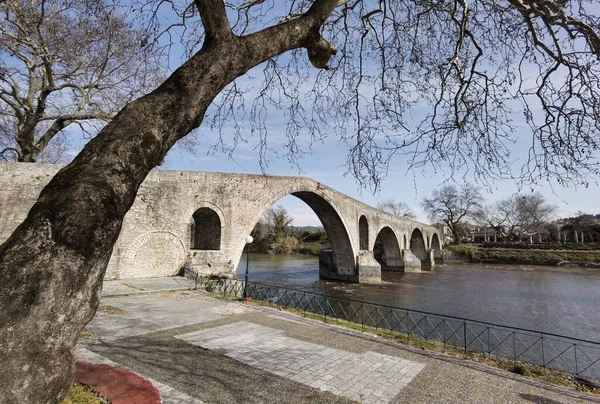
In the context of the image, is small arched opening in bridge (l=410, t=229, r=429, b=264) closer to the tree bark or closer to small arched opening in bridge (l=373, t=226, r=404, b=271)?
small arched opening in bridge (l=373, t=226, r=404, b=271)

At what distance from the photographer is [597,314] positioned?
17578 millimetres

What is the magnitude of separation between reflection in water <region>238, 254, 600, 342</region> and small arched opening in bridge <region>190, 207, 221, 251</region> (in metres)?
7.69

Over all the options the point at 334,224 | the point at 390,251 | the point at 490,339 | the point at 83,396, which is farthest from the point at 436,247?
the point at 83,396

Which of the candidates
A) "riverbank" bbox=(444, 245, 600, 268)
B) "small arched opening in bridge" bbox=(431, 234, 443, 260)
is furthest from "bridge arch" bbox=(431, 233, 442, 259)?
"riverbank" bbox=(444, 245, 600, 268)

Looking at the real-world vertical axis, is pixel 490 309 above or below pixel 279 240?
below

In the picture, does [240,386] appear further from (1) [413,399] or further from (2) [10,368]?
(2) [10,368]

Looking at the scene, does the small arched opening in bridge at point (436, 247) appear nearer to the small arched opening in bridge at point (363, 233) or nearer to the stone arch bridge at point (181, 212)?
the small arched opening in bridge at point (363, 233)

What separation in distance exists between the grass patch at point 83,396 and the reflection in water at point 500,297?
1579 cm

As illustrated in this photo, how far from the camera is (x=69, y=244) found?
1845mm

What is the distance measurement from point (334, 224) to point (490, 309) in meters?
12.1

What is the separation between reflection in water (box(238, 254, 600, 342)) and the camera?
15.9m

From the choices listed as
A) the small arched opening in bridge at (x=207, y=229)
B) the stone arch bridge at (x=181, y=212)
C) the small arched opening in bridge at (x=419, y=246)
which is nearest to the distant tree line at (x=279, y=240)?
the small arched opening in bridge at (x=419, y=246)

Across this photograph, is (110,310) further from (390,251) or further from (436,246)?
(436,246)

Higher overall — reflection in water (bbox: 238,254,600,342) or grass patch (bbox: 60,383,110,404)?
grass patch (bbox: 60,383,110,404)
